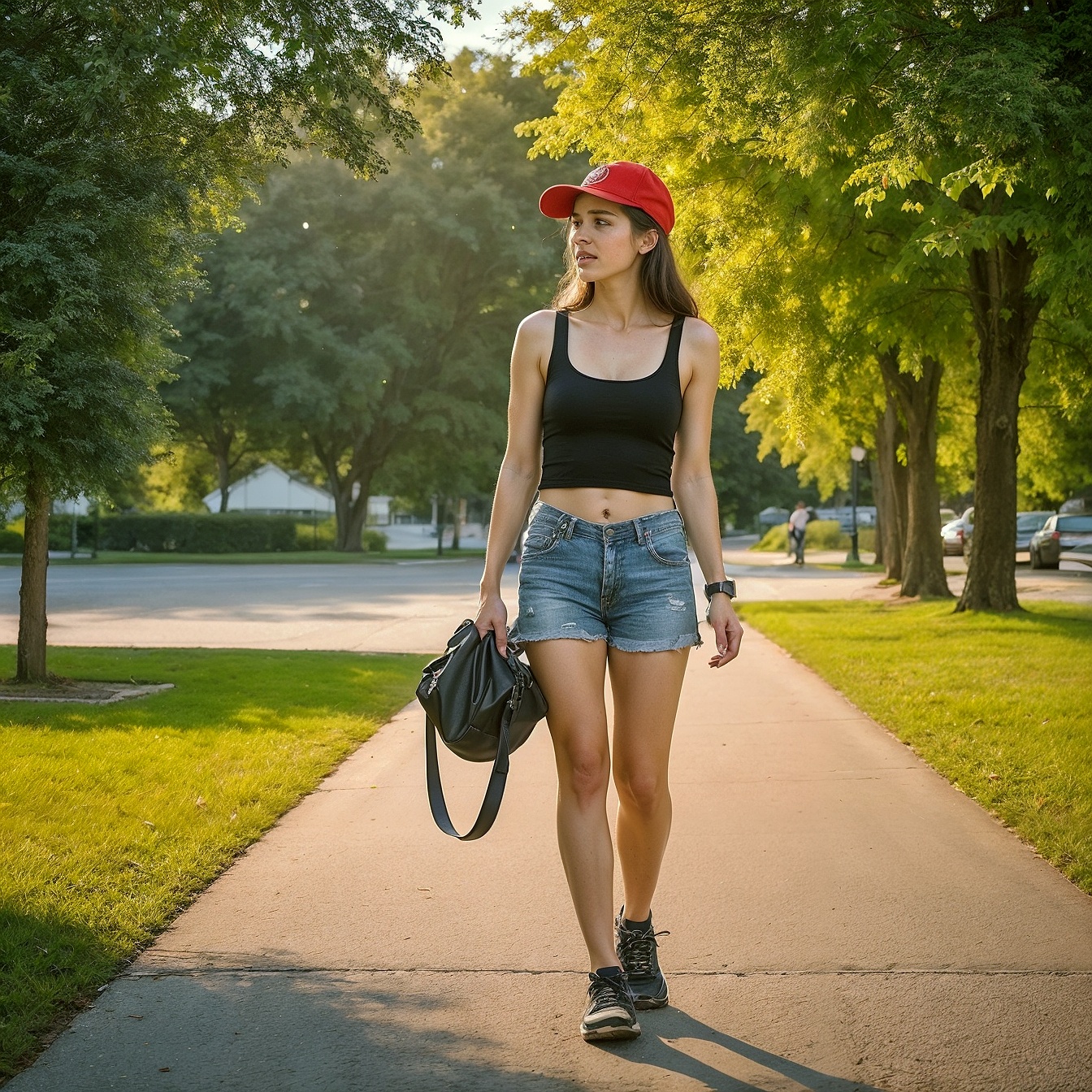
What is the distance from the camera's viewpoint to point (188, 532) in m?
47.1

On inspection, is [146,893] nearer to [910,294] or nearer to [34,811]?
[34,811]

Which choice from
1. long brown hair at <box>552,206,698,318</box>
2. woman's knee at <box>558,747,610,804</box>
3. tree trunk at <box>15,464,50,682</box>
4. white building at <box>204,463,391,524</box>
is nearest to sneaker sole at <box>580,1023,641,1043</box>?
A: woman's knee at <box>558,747,610,804</box>

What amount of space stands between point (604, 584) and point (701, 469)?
0.48 m

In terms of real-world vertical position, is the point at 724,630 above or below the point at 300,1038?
above

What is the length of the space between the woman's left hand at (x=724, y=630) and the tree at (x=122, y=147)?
520 centimetres

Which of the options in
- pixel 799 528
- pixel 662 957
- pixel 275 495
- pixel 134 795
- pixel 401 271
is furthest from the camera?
pixel 275 495

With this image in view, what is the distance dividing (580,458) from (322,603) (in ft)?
59.3

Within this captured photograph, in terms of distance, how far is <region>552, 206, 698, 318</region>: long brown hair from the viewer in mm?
3818

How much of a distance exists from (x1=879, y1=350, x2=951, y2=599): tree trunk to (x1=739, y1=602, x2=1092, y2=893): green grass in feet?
8.55

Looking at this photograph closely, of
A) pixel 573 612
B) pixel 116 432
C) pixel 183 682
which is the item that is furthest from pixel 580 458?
pixel 183 682

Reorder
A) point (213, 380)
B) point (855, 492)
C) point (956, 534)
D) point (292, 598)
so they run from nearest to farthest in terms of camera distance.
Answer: point (292, 598)
point (855, 492)
point (956, 534)
point (213, 380)

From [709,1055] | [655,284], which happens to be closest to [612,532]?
[655,284]

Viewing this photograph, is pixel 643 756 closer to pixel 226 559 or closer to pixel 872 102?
pixel 872 102

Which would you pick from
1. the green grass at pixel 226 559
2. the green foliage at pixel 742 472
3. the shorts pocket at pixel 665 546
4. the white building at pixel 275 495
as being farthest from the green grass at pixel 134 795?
the white building at pixel 275 495
